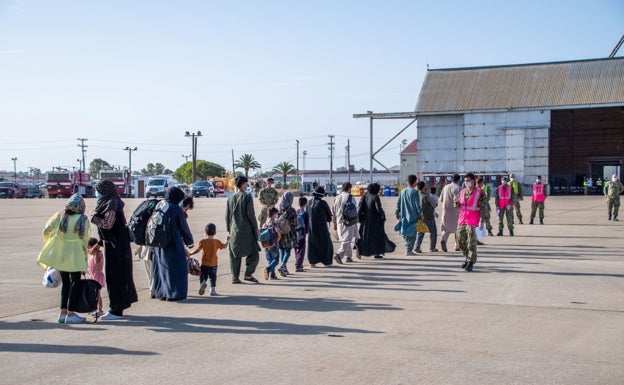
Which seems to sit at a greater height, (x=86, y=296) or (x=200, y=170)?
(x=200, y=170)

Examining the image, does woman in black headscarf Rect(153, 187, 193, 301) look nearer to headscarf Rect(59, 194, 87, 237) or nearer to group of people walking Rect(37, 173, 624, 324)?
group of people walking Rect(37, 173, 624, 324)

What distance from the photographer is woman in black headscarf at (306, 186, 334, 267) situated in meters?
14.2

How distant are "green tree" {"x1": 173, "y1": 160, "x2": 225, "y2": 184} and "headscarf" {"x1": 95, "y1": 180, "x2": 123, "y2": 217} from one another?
13361cm

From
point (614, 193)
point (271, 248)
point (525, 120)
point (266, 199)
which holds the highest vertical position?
point (525, 120)

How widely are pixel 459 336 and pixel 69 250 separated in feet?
14.2

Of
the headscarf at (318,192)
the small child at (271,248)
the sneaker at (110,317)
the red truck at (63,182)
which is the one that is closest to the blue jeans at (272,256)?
the small child at (271,248)

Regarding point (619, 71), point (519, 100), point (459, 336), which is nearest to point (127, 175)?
point (519, 100)

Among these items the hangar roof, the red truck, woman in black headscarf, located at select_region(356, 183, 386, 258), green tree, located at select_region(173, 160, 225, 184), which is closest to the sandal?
woman in black headscarf, located at select_region(356, 183, 386, 258)

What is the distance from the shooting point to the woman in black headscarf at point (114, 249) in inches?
355

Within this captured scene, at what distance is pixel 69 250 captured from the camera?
28.4 feet

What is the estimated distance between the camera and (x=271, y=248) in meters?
12.5

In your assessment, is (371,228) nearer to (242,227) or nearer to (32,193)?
(242,227)

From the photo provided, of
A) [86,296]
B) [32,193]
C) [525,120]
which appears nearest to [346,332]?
[86,296]

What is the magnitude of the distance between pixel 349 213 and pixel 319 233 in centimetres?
95
